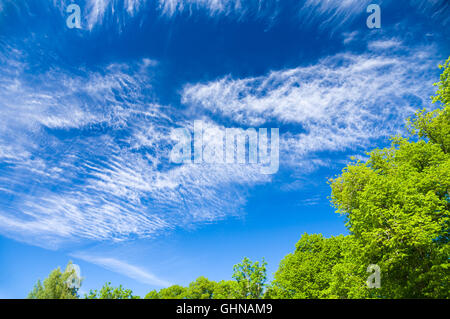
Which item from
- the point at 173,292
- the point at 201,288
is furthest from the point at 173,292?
the point at 201,288

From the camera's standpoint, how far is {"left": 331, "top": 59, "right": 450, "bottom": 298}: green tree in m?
16.1

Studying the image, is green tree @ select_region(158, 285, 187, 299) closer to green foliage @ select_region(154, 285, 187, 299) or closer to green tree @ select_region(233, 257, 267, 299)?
green foliage @ select_region(154, 285, 187, 299)

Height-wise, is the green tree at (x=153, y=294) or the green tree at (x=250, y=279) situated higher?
the green tree at (x=250, y=279)

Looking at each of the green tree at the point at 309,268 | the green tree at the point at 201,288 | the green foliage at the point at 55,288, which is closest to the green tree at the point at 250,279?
the green tree at the point at 309,268

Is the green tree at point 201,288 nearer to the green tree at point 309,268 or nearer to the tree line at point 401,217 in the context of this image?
the green tree at point 309,268

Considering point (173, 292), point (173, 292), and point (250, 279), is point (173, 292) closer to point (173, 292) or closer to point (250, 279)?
point (173, 292)

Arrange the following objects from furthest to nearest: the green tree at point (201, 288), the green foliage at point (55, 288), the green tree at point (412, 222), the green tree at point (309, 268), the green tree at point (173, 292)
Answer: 1. the green tree at point (173, 292)
2. the green tree at point (201, 288)
3. the green tree at point (309, 268)
4. the green foliage at point (55, 288)
5. the green tree at point (412, 222)

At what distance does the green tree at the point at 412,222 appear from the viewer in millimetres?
16109

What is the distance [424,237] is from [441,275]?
10.0 ft

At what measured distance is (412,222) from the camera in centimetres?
1587
